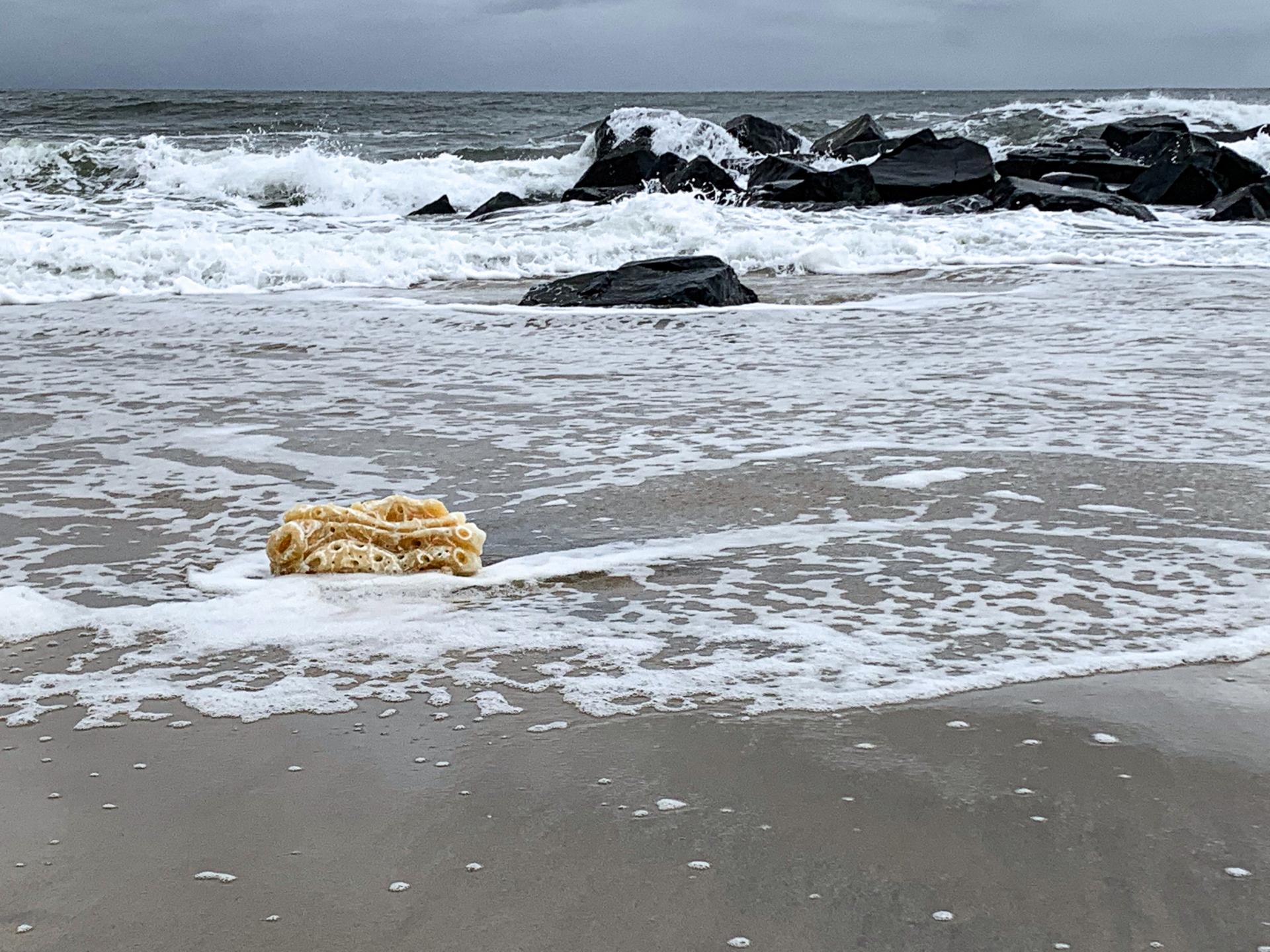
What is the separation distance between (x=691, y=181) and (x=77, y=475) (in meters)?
12.8

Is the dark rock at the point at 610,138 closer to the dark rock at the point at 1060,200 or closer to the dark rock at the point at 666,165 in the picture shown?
the dark rock at the point at 666,165

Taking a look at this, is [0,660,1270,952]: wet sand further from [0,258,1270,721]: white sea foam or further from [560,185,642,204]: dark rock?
[560,185,642,204]: dark rock

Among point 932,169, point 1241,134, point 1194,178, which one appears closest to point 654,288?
point 932,169

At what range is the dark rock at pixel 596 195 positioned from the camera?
16031 mm

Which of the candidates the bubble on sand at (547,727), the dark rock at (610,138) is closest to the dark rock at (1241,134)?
the dark rock at (610,138)

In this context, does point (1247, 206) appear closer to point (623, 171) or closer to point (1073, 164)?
point (1073, 164)

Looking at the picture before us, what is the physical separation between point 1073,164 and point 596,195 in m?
6.60

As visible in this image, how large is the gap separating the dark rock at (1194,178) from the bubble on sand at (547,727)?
15.1m

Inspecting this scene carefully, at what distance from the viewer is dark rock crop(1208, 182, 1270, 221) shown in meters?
13.4

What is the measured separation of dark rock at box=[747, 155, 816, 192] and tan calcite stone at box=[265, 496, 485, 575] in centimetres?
1321

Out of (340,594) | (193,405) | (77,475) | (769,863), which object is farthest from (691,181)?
(769,863)

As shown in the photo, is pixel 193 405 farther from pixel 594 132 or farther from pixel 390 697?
pixel 594 132

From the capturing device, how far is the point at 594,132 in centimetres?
2219

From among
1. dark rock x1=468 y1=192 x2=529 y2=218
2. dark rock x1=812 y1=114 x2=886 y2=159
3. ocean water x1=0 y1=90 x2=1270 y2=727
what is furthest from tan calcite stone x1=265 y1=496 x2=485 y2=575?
dark rock x1=812 y1=114 x2=886 y2=159
